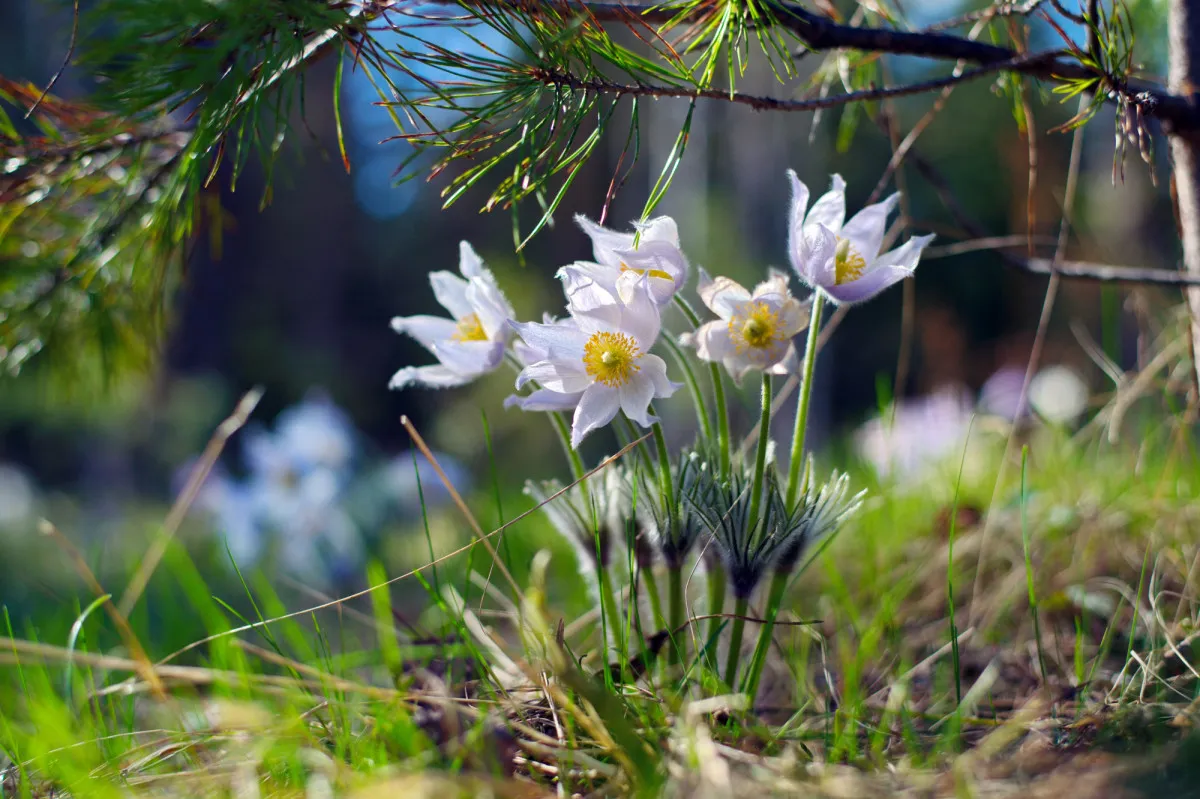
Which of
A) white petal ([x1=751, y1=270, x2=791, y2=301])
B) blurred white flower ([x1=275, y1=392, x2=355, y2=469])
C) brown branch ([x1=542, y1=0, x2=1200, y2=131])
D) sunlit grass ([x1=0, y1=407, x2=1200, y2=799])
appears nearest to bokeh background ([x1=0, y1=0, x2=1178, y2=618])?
blurred white flower ([x1=275, y1=392, x2=355, y2=469])

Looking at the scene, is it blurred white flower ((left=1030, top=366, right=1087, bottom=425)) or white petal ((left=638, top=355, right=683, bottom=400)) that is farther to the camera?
blurred white flower ((left=1030, top=366, right=1087, bottom=425))

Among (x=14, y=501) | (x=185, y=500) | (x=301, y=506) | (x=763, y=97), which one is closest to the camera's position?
(x=763, y=97)

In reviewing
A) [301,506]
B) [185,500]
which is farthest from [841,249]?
[301,506]

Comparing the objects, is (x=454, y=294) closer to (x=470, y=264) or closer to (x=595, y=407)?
(x=470, y=264)

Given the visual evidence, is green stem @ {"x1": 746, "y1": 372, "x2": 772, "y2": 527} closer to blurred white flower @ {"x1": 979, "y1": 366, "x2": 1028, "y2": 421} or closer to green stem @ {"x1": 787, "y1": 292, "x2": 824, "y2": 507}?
green stem @ {"x1": 787, "y1": 292, "x2": 824, "y2": 507}

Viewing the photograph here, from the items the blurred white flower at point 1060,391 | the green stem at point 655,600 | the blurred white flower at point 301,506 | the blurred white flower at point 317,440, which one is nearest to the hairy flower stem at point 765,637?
the green stem at point 655,600

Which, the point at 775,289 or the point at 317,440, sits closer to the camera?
the point at 775,289
